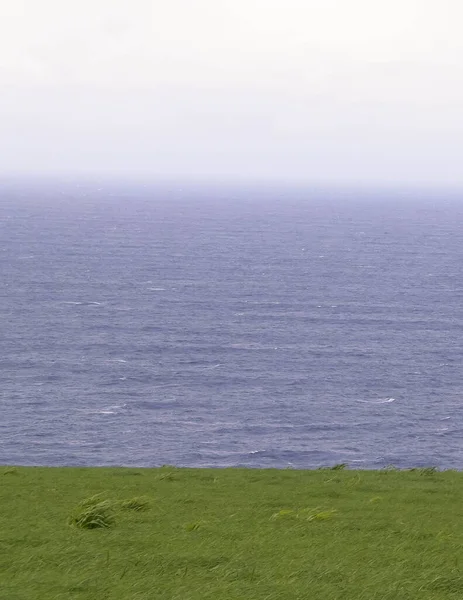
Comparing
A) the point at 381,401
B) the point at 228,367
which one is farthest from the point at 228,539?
the point at 228,367

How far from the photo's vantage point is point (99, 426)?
7506cm

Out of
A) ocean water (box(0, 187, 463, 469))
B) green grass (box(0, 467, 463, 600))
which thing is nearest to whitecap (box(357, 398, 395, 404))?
ocean water (box(0, 187, 463, 469))

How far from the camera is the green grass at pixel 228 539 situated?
40.0 feet

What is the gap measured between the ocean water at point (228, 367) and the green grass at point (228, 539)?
147 ft

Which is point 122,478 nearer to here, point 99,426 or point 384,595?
point 384,595

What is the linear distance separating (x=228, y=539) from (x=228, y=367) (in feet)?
263

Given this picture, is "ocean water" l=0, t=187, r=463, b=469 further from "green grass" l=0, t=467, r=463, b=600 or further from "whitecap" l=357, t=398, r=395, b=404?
"green grass" l=0, t=467, r=463, b=600

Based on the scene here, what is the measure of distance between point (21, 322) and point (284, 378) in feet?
125

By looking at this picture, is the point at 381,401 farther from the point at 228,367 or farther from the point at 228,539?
the point at 228,539

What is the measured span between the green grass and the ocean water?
44.9 m

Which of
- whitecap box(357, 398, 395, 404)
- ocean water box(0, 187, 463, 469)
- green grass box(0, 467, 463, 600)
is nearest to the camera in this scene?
green grass box(0, 467, 463, 600)

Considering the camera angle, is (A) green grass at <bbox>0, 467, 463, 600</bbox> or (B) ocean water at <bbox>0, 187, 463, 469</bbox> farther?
(B) ocean water at <bbox>0, 187, 463, 469</bbox>

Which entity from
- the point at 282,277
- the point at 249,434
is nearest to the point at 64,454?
the point at 249,434

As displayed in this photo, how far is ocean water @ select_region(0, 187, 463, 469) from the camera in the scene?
7162 cm
